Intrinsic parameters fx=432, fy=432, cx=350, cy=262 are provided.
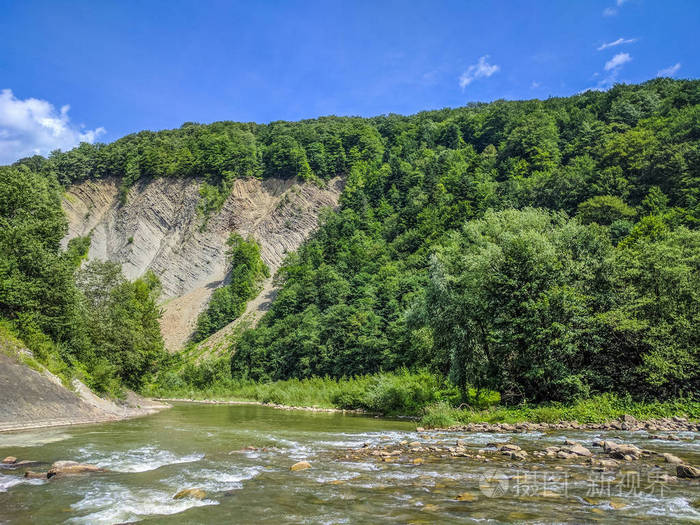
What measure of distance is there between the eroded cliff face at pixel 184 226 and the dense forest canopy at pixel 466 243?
4.51 m

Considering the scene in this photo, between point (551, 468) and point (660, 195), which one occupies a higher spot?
point (660, 195)

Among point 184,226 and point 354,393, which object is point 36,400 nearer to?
point 354,393

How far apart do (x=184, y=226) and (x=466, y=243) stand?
310 feet

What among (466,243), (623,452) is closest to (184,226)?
(466,243)

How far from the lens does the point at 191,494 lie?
29.3 feet

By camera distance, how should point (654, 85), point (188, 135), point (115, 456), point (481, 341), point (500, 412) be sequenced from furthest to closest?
point (188, 135) < point (654, 85) < point (481, 341) < point (500, 412) < point (115, 456)

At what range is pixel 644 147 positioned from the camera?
65.8 m

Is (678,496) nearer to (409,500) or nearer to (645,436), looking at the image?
(409,500)

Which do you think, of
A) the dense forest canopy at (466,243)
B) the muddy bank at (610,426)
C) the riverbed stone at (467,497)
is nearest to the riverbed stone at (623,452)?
the riverbed stone at (467,497)

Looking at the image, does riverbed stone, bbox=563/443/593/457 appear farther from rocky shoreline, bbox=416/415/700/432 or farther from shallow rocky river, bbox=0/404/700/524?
rocky shoreline, bbox=416/415/700/432

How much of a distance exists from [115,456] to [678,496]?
14.8m

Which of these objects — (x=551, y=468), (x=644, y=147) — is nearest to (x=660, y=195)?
(x=644, y=147)

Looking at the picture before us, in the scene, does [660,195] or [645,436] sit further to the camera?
[660,195]

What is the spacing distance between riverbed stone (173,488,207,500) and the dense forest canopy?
20.3 m
